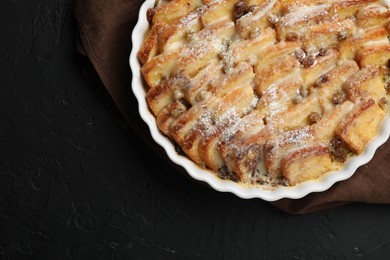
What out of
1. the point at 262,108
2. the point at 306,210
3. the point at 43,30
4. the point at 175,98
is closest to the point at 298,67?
the point at 262,108

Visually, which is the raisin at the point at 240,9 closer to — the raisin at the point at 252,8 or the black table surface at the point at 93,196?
the raisin at the point at 252,8

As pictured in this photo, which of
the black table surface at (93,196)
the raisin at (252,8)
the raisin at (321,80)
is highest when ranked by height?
the raisin at (252,8)

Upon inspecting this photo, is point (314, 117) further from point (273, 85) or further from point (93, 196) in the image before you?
point (93, 196)

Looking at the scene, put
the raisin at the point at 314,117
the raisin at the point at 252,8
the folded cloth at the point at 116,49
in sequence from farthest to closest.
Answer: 1. the folded cloth at the point at 116,49
2. the raisin at the point at 252,8
3. the raisin at the point at 314,117

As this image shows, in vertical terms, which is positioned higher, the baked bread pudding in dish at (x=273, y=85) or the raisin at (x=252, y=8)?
the raisin at (x=252, y=8)

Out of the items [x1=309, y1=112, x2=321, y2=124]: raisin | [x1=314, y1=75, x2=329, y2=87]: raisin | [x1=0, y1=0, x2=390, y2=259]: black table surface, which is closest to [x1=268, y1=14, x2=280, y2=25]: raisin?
[x1=314, y1=75, x2=329, y2=87]: raisin

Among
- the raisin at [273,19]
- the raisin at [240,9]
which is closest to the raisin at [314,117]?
the raisin at [273,19]

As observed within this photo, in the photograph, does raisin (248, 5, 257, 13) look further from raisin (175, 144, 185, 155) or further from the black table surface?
the black table surface
